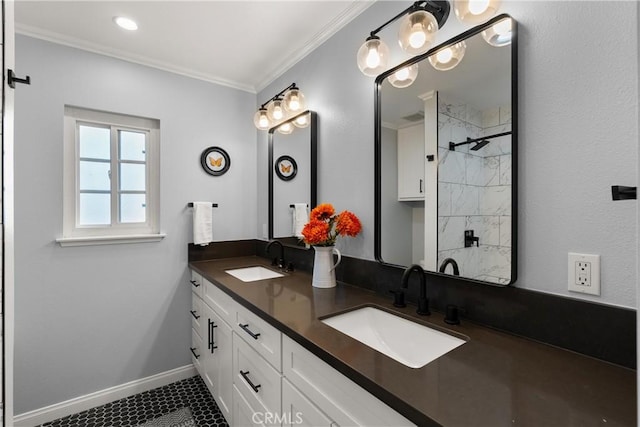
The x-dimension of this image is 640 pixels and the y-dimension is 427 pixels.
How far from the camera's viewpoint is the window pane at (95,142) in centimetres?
207

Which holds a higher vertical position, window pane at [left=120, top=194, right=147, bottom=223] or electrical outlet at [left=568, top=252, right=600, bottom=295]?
window pane at [left=120, top=194, right=147, bottom=223]

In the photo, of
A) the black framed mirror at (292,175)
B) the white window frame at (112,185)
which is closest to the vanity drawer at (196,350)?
the white window frame at (112,185)

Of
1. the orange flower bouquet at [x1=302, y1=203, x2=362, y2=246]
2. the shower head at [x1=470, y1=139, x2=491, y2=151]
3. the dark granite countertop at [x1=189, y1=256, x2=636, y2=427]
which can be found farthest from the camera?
the orange flower bouquet at [x1=302, y1=203, x2=362, y2=246]

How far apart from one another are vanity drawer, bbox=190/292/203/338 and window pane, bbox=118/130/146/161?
1144mm

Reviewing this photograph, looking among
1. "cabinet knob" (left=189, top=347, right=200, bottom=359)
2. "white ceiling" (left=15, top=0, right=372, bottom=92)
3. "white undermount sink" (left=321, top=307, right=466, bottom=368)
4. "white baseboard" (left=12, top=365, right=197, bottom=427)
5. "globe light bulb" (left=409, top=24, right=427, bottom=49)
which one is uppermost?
"white ceiling" (left=15, top=0, right=372, bottom=92)

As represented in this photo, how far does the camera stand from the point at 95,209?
211 cm

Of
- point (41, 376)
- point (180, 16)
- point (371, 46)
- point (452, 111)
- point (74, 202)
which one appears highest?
point (180, 16)

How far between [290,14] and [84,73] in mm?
1459

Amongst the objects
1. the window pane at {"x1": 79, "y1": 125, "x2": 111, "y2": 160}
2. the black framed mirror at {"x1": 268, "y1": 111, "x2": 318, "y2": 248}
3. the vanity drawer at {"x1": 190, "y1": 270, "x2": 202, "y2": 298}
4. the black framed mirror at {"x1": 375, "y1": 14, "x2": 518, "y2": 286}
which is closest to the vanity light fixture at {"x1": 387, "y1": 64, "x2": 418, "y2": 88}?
the black framed mirror at {"x1": 375, "y1": 14, "x2": 518, "y2": 286}

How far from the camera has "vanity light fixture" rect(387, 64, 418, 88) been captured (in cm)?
136

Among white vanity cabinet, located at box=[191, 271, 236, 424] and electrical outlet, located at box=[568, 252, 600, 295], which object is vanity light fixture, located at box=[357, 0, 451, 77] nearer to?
electrical outlet, located at box=[568, 252, 600, 295]

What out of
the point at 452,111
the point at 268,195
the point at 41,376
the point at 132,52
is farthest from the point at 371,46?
the point at 41,376

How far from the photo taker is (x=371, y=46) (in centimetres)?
130

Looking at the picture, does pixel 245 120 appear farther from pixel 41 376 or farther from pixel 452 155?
pixel 41 376
